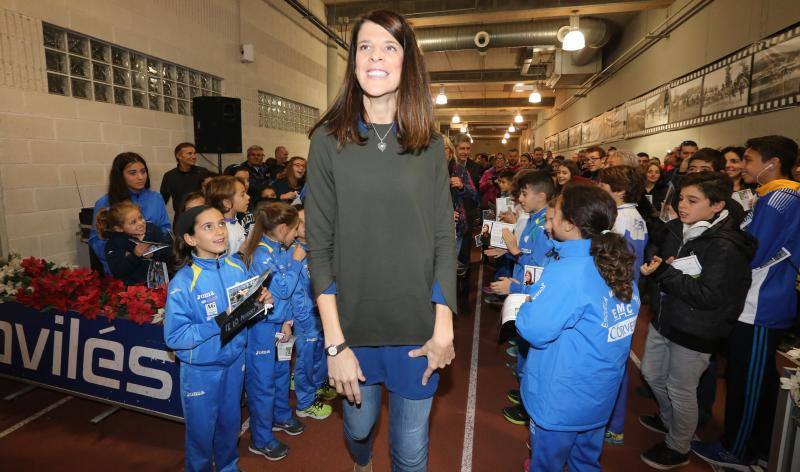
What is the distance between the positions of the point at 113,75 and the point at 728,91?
27.8ft

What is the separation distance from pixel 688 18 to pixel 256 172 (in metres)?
8.01

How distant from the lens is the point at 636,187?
3213 millimetres

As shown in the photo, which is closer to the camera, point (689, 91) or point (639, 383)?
point (639, 383)

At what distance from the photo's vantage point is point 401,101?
1.38m

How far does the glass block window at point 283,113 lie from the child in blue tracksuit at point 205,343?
22.0 ft

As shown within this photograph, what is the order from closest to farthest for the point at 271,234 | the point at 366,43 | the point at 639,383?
the point at 366,43 → the point at 271,234 → the point at 639,383

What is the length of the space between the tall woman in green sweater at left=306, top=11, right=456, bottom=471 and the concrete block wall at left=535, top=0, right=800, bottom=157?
5.31 m

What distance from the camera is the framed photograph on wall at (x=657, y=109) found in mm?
8506

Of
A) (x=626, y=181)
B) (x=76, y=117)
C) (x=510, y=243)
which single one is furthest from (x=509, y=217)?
(x=76, y=117)

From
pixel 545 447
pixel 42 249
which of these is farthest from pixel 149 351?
pixel 42 249

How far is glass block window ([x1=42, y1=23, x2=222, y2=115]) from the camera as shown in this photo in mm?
4980

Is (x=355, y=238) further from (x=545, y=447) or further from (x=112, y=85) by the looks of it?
(x=112, y=85)

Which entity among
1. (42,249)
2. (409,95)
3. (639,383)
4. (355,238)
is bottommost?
(639,383)

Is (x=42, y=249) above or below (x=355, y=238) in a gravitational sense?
below
